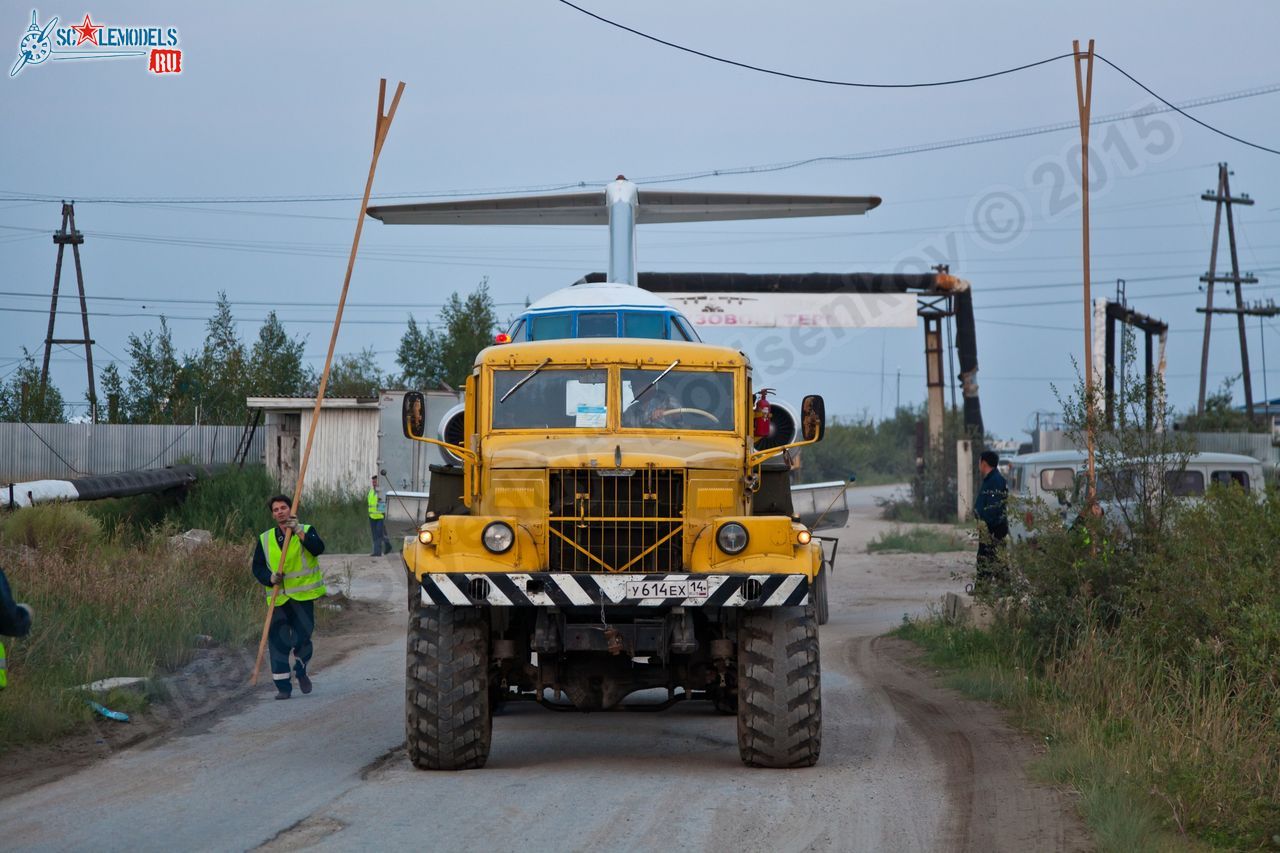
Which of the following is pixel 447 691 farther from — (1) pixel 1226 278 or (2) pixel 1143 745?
(1) pixel 1226 278

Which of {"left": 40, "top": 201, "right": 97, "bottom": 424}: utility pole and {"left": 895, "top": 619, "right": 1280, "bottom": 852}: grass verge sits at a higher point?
{"left": 40, "top": 201, "right": 97, "bottom": 424}: utility pole

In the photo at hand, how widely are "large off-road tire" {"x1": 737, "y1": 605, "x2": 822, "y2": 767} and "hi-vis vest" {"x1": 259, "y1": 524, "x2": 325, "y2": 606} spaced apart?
497cm

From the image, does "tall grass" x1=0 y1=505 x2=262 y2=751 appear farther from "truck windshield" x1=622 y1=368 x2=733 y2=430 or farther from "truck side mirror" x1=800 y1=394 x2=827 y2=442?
"truck side mirror" x1=800 y1=394 x2=827 y2=442

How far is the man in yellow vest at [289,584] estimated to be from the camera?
11.7 metres

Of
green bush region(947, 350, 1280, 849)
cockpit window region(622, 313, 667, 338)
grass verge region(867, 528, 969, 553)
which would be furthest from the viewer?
grass verge region(867, 528, 969, 553)

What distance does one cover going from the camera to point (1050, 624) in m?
11.6

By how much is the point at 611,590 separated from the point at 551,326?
628 cm

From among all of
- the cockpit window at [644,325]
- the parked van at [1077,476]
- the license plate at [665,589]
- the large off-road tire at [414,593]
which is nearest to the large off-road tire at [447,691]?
the large off-road tire at [414,593]

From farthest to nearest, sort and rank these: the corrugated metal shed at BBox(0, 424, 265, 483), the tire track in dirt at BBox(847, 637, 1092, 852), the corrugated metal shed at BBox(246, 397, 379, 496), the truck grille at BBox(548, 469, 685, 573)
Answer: the corrugated metal shed at BBox(0, 424, 265, 483) < the corrugated metal shed at BBox(246, 397, 379, 496) < the truck grille at BBox(548, 469, 685, 573) < the tire track in dirt at BBox(847, 637, 1092, 852)

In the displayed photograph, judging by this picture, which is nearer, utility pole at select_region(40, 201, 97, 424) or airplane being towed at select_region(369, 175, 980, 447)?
airplane being towed at select_region(369, 175, 980, 447)

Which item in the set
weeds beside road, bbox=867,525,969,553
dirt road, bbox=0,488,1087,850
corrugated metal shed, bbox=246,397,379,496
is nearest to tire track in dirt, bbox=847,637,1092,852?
dirt road, bbox=0,488,1087,850

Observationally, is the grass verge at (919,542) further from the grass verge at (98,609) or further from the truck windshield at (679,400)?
the truck windshield at (679,400)

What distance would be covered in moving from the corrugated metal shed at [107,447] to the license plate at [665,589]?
94.6ft

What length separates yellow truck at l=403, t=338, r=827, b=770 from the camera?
806cm
